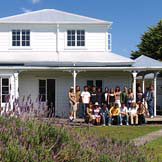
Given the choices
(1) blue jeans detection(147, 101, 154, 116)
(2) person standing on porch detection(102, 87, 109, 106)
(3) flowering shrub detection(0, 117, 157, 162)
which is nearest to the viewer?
(3) flowering shrub detection(0, 117, 157, 162)

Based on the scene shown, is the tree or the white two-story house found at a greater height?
the tree

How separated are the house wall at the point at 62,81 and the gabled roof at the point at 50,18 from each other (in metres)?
3.50

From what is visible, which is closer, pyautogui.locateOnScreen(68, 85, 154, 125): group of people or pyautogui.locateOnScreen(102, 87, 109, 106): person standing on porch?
pyautogui.locateOnScreen(68, 85, 154, 125): group of people

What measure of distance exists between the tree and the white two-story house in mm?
18469

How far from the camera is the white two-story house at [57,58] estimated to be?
18.1 m

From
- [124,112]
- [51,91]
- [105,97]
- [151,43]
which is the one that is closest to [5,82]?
[51,91]

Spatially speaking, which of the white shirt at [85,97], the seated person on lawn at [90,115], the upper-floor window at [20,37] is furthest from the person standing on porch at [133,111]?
the upper-floor window at [20,37]

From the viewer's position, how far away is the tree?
3878 centimetres

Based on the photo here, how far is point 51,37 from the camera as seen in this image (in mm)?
20797

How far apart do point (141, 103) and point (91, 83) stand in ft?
14.8

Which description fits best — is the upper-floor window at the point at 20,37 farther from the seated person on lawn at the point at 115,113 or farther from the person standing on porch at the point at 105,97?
the seated person on lawn at the point at 115,113

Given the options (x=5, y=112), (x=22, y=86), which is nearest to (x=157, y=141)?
(x=5, y=112)

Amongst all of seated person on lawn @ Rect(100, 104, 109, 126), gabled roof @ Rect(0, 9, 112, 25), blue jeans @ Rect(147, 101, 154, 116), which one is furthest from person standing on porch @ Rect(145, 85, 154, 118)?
gabled roof @ Rect(0, 9, 112, 25)

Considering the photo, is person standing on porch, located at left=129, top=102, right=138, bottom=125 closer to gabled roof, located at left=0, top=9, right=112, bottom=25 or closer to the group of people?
the group of people
